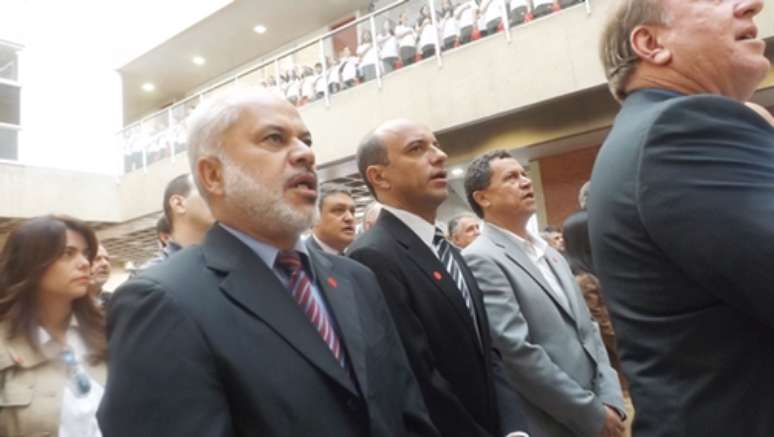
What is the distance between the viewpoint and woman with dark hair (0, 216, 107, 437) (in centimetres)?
204

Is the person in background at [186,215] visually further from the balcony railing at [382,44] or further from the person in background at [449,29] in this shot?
the person in background at [449,29]

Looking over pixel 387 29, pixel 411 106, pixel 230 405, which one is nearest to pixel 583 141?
pixel 411 106

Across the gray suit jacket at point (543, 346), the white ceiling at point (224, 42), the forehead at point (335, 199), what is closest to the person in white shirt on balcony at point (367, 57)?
the white ceiling at point (224, 42)

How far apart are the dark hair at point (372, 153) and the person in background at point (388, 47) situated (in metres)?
6.69

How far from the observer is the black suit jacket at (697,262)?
1.02 meters

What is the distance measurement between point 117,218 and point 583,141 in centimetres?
1001

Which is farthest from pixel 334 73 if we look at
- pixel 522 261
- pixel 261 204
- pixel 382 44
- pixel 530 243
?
pixel 261 204

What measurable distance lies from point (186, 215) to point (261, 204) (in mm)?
1643

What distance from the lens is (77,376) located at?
219 cm

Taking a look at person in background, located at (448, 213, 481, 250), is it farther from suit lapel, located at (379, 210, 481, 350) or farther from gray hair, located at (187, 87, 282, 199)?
gray hair, located at (187, 87, 282, 199)

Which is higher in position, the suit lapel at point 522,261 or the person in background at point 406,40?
the person in background at point 406,40

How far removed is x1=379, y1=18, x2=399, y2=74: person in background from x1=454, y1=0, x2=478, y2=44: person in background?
41.6 inches

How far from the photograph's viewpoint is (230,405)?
1.26 metres

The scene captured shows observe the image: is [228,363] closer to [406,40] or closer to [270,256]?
[270,256]
